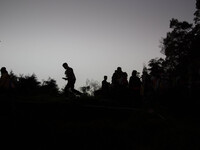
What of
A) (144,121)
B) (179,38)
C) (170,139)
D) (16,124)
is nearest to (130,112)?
(144,121)

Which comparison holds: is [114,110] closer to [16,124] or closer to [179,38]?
[16,124]

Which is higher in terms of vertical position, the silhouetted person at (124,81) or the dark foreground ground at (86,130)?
the silhouetted person at (124,81)

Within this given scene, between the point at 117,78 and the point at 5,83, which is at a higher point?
the point at 117,78

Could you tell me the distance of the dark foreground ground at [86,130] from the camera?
526cm

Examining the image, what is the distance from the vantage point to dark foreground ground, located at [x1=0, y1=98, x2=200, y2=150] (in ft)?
17.3

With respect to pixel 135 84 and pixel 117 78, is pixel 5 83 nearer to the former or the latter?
pixel 135 84

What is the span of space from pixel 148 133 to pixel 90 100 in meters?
4.71

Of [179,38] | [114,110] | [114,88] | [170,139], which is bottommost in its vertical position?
[170,139]

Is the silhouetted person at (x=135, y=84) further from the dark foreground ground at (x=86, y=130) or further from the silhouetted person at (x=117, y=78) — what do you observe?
the silhouetted person at (x=117, y=78)

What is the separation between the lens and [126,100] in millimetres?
11352

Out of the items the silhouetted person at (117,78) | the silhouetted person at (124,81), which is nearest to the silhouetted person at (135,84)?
the silhouetted person at (124,81)

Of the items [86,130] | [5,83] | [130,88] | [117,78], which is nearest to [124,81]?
[117,78]

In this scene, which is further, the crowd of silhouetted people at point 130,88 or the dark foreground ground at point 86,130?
the crowd of silhouetted people at point 130,88

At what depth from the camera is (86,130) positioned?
6.46m
